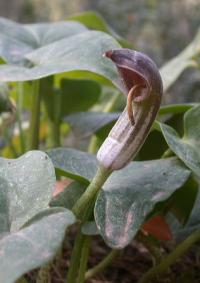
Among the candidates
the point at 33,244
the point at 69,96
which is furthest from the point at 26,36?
the point at 33,244

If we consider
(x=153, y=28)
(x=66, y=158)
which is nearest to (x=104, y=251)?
(x=66, y=158)

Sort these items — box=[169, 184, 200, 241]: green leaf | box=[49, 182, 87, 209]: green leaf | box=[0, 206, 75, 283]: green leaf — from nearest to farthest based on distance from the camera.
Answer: box=[0, 206, 75, 283]: green leaf, box=[49, 182, 87, 209]: green leaf, box=[169, 184, 200, 241]: green leaf

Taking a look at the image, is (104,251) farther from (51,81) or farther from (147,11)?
(147,11)

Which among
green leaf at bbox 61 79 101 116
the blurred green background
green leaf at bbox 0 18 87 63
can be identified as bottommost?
the blurred green background

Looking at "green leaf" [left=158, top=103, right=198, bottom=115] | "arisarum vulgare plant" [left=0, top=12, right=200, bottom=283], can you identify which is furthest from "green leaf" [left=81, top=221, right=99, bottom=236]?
"green leaf" [left=158, top=103, right=198, bottom=115]

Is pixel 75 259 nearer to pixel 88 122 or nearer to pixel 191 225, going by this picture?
pixel 191 225

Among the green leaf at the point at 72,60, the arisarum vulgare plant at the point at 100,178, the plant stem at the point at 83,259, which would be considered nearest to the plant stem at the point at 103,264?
the arisarum vulgare plant at the point at 100,178

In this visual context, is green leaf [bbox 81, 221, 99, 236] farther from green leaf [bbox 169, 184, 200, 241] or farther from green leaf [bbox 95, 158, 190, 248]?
green leaf [bbox 169, 184, 200, 241]
